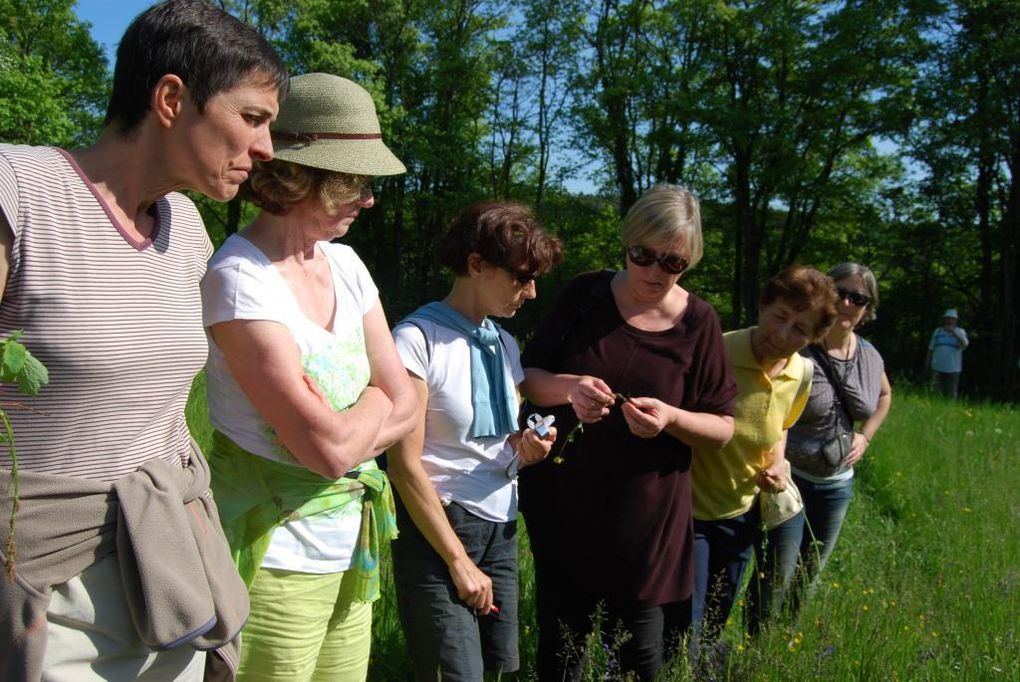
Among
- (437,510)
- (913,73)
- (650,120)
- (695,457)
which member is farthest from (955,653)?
(650,120)

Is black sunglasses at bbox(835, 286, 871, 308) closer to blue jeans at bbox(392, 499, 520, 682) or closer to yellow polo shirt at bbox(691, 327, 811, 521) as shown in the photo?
yellow polo shirt at bbox(691, 327, 811, 521)

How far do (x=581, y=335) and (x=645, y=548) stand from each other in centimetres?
74

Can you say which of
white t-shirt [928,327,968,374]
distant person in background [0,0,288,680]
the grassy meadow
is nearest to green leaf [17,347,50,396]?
distant person in background [0,0,288,680]

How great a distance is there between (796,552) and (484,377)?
216cm

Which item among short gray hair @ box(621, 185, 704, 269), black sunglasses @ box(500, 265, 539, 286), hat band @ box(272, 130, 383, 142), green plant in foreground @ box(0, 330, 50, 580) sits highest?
hat band @ box(272, 130, 383, 142)

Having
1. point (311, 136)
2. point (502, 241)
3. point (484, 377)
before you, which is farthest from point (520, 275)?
point (311, 136)

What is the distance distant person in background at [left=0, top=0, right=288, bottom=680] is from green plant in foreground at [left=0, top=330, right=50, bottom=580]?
19 mm

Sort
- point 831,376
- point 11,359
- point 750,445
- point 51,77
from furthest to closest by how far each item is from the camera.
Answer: point 51,77
point 831,376
point 750,445
point 11,359

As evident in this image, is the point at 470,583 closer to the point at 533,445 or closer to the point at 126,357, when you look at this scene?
the point at 533,445

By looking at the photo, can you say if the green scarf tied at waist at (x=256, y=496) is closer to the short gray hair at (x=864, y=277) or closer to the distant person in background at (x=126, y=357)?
the distant person in background at (x=126, y=357)

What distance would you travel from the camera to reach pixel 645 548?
9.63 ft

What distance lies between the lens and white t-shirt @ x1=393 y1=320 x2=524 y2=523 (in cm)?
253

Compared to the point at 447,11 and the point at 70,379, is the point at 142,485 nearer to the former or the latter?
the point at 70,379

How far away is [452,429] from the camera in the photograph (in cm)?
256
